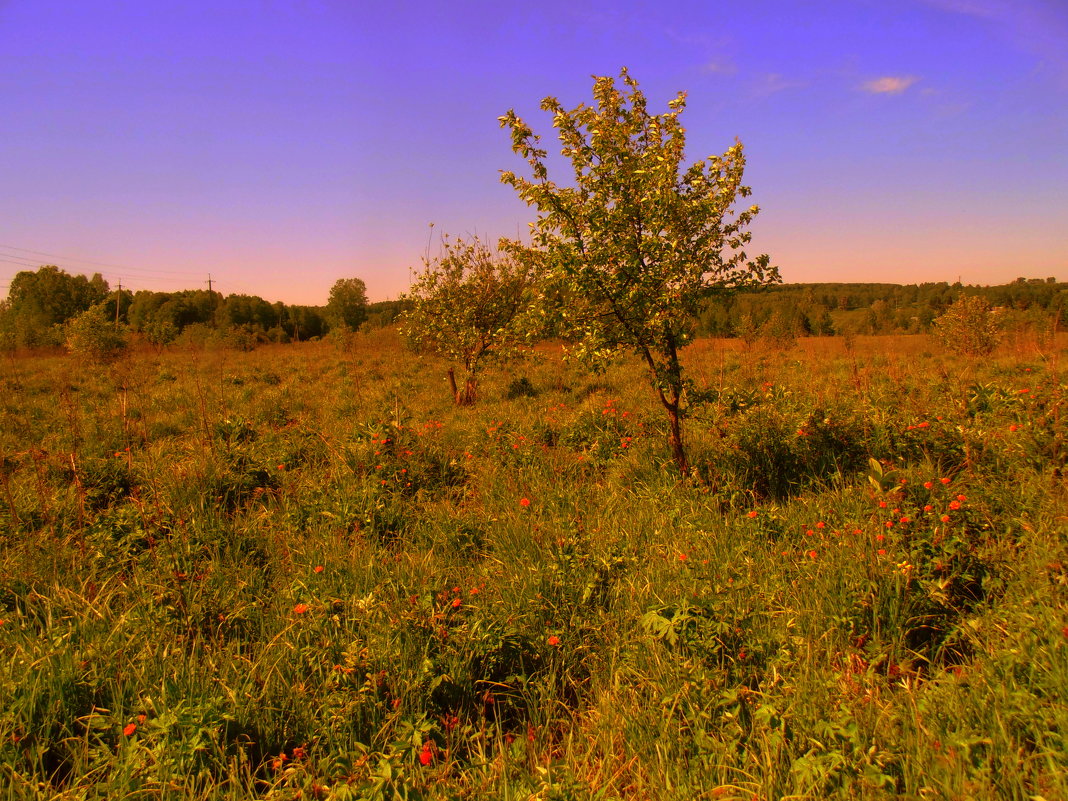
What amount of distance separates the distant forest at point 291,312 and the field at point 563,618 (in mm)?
1869

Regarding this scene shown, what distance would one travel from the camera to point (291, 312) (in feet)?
179

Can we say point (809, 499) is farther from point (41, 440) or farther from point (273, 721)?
point (41, 440)

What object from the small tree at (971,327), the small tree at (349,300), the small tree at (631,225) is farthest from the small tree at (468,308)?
the small tree at (349,300)

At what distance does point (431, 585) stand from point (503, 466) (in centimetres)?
220

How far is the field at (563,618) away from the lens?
182 cm

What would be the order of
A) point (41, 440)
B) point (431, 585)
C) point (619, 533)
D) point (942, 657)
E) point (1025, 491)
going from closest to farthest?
point (942, 657)
point (431, 585)
point (1025, 491)
point (619, 533)
point (41, 440)

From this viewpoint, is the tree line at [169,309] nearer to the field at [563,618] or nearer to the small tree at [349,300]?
the small tree at [349,300]

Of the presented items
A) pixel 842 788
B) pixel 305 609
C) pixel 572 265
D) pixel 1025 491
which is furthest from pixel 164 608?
pixel 1025 491

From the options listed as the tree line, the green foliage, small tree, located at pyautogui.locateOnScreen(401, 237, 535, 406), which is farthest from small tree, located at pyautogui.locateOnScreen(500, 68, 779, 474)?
the tree line

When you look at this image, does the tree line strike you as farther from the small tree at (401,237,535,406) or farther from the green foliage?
the small tree at (401,237,535,406)

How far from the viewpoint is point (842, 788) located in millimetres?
1598

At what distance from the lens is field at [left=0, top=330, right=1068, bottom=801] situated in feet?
5.97

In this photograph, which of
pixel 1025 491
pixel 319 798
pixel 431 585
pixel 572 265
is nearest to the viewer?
pixel 319 798

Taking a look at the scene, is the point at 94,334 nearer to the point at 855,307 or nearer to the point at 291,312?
the point at 291,312
